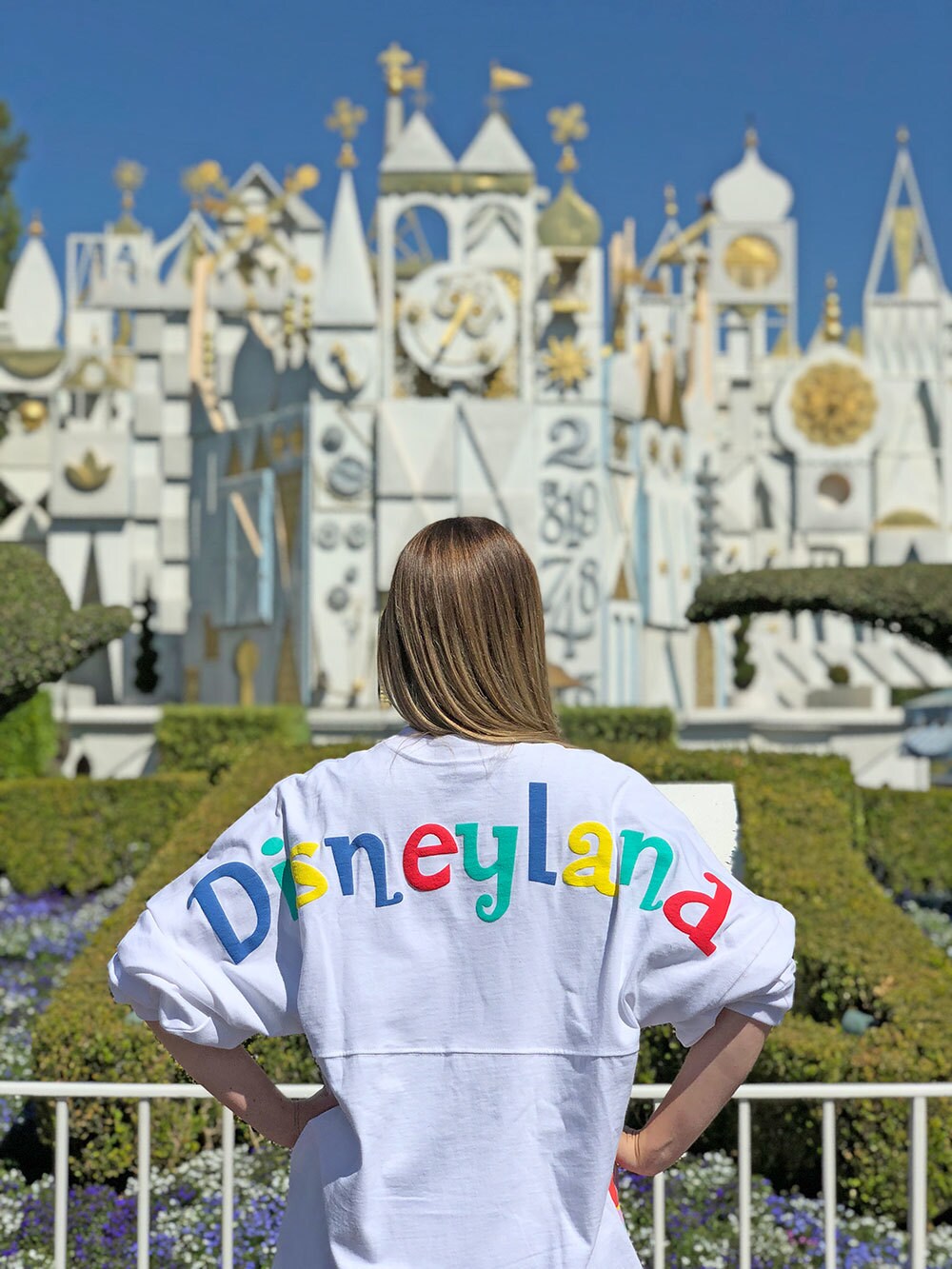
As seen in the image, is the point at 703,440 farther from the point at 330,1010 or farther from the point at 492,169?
the point at 330,1010

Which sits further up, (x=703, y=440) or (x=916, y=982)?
(x=703, y=440)

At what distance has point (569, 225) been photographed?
2155cm

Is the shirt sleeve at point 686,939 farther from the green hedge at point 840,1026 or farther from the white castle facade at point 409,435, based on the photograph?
the white castle facade at point 409,435

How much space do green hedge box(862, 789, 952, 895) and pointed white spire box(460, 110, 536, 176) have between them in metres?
12.8

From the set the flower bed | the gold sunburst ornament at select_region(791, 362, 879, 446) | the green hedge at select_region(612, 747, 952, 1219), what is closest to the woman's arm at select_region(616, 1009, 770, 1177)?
the flower bed

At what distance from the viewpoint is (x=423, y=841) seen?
201 centimetres

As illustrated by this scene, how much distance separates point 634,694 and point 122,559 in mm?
10909

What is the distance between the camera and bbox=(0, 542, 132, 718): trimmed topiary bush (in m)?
8.50

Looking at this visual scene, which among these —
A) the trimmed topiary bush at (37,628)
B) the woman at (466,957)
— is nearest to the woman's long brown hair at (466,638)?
the woman at (466,957)

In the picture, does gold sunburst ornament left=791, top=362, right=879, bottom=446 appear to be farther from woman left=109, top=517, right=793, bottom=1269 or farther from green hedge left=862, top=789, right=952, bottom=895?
woman left=109, top=517, right=793, bottom=1269

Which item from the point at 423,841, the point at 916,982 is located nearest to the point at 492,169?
the point at 916,982

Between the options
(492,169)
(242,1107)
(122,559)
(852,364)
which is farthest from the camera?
(852,364)

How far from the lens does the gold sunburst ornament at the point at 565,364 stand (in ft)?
68.8

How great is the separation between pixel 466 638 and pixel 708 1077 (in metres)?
0.73
